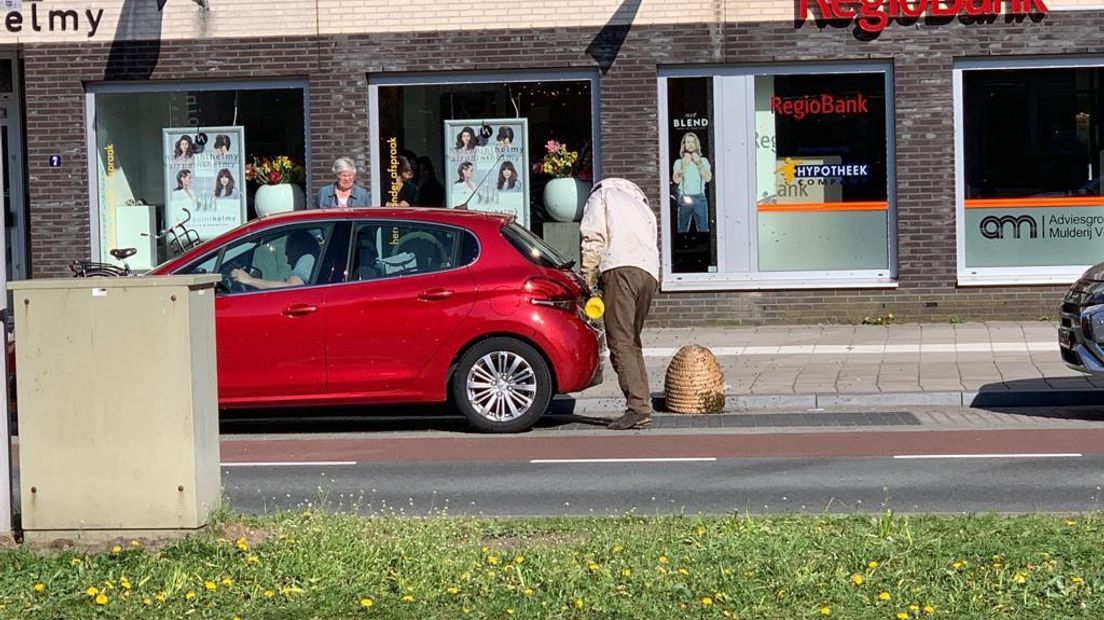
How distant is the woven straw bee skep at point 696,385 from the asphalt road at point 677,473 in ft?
3.27

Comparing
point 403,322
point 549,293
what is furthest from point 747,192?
point 403,322

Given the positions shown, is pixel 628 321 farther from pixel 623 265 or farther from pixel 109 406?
pixel 109 406

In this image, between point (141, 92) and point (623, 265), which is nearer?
point (623, 265)

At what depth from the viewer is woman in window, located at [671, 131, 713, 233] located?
17953mm

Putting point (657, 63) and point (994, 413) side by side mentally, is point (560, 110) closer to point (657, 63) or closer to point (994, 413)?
point (657, 63)

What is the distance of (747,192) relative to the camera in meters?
17.9

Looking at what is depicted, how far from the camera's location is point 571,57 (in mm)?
17844

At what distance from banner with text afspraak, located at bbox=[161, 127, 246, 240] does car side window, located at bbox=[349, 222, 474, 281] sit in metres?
6.79

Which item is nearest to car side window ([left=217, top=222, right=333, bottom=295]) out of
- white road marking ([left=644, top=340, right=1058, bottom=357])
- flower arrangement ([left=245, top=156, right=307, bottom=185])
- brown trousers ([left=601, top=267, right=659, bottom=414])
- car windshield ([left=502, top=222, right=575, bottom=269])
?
car windshield ([left=502, top=222, right=575, bottom=269])

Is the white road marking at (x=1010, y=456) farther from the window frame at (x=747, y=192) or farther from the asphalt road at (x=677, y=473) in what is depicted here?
the window frame at (x=747, y=192)

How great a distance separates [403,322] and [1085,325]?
4.83 metres

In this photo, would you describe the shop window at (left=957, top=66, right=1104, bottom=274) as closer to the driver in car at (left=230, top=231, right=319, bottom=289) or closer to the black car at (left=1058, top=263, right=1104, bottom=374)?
the black car at (left=1058, top=263, right=1104, bottom=374)

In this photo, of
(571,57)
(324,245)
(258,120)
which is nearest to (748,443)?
(324,245)

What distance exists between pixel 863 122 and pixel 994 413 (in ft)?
18.9
